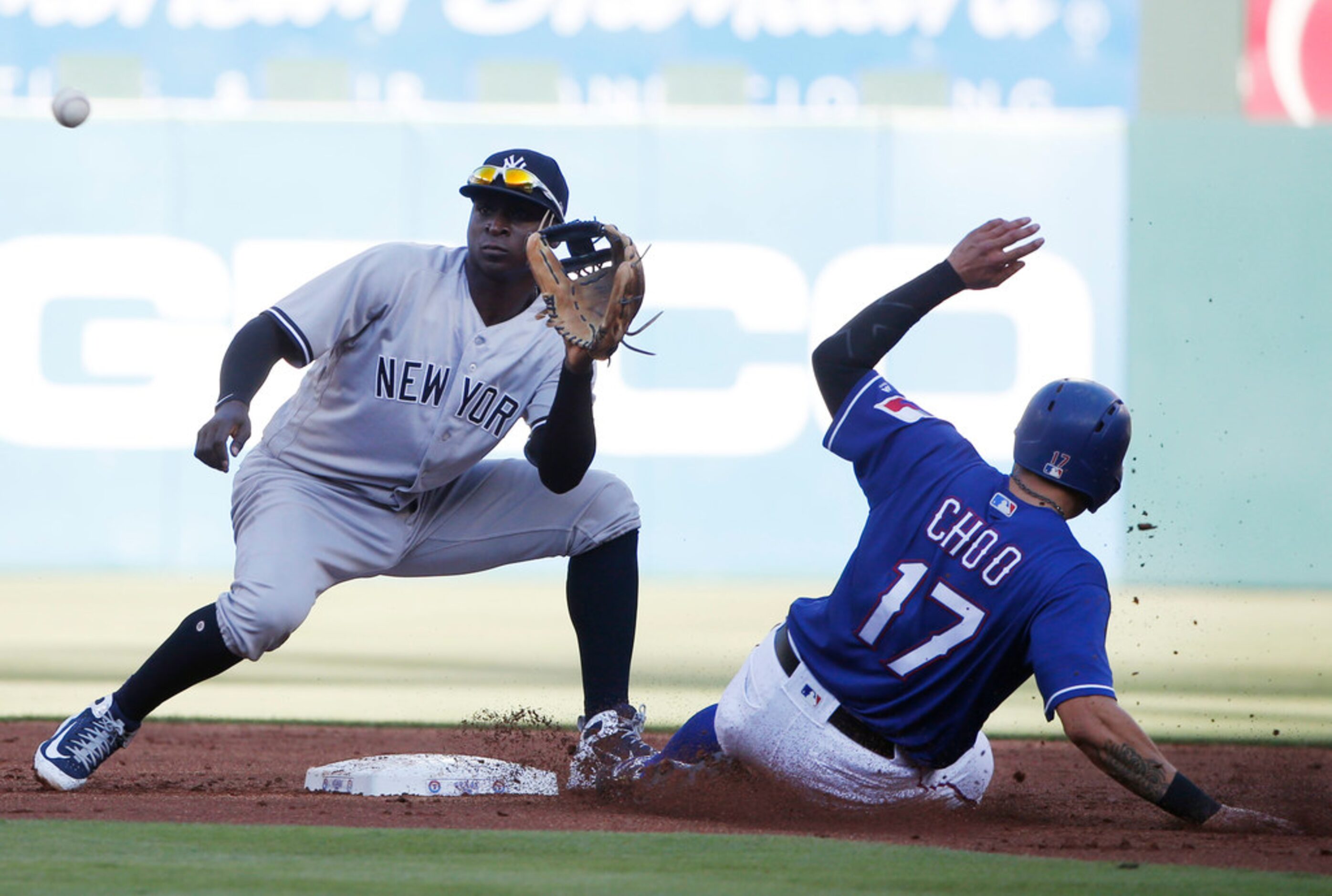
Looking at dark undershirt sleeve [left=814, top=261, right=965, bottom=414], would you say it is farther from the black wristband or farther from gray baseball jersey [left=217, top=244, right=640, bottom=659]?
the black wristband

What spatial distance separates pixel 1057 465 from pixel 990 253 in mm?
463

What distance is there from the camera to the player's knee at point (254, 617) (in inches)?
133

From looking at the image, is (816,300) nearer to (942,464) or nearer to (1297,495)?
(1297,495)

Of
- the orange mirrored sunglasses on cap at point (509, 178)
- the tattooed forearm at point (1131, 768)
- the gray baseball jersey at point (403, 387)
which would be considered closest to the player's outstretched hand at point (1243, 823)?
the tattooed forearm at point (1131, 768)

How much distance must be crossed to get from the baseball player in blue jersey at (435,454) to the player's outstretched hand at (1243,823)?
1177 millimetres

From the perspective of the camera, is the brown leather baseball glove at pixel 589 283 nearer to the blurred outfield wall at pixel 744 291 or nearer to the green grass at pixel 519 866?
the green grass at pixel 519 866

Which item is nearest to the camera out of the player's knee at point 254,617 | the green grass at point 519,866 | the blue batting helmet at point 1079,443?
the green grass at point 519,866

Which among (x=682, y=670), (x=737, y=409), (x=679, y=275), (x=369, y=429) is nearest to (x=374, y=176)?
(x=679, y=275)

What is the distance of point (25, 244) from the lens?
32.3 ft

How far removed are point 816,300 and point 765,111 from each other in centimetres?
145

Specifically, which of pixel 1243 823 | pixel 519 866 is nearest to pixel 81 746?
pixel 519 866

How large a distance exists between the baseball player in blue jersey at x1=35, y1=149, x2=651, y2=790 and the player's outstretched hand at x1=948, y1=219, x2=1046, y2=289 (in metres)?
0.79

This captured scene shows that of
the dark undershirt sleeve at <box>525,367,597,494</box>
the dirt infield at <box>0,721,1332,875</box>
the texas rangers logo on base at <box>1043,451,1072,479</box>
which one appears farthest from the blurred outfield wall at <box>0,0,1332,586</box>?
the texas rangers logo on base at <box>1043,451,1072,479</box>

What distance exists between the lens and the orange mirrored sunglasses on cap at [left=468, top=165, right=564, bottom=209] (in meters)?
3.66
